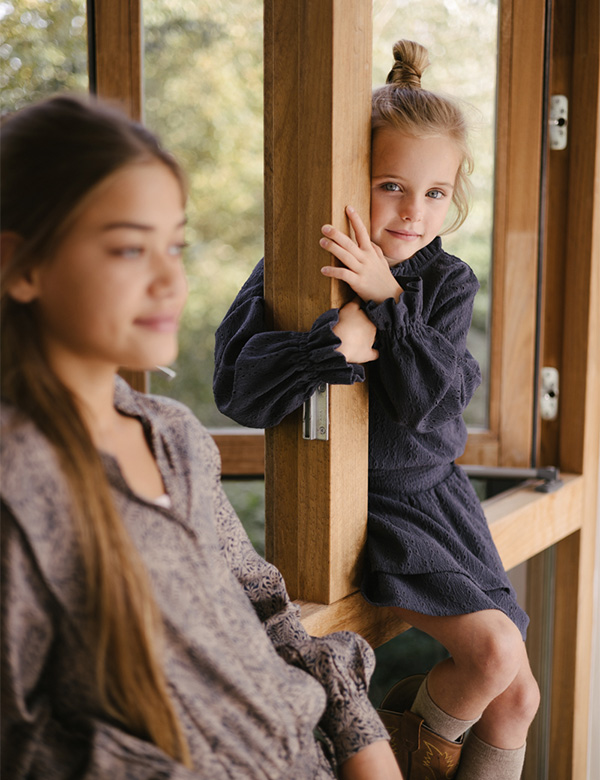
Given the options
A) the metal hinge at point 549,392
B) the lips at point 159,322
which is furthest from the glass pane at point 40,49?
the metal hinge at point 549,392

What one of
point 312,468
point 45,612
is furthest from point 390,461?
point 45,612

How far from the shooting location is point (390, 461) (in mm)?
1188

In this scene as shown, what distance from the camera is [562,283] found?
1885 mm

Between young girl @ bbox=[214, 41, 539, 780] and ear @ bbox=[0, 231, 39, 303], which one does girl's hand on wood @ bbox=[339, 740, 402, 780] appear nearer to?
young girl @ bbox=[214, 41, 539, 780]

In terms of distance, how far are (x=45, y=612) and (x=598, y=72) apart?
5.59 feet

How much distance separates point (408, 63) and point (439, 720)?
959 mm

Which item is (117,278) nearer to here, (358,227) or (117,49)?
(358,227)

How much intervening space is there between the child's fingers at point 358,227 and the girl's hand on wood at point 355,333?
77mm

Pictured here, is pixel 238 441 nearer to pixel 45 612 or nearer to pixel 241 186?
pixel 241 186

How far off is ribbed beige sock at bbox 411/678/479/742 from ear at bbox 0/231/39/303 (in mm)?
892

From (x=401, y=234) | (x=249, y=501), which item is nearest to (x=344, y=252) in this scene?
(x=401, y=234)

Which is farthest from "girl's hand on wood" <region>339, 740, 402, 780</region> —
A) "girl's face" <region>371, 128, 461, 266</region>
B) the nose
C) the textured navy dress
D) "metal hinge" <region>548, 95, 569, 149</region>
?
"metal hinge" <region>548, 95, 569, 149</region>

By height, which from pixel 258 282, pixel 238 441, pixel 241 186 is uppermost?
pixel 241 186

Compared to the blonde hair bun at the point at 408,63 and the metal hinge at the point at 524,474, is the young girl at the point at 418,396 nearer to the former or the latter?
the blonde hair bun at the point at 408,63
